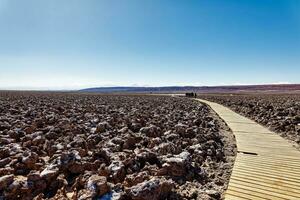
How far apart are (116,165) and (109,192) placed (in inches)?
45.9

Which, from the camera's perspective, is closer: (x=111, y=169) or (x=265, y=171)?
A: (x=111, y=169)

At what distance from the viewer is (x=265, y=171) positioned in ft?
18.0

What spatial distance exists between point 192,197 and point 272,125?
358 inches

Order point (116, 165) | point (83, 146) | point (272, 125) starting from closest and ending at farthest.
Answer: point (116, 165) → point (83, 146) → point (272, 125)

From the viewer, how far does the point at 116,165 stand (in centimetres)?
554

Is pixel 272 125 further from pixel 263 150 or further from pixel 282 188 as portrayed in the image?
pixel 282 188

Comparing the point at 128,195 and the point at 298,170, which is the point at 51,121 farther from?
the point at 298,170

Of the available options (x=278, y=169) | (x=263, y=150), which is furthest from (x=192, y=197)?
(x=263, y=150)

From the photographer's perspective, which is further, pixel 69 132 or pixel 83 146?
pixel 69 132

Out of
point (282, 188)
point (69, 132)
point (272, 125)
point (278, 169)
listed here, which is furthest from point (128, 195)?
point (272, 125)

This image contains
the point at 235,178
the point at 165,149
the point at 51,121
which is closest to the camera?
the point at 235,178

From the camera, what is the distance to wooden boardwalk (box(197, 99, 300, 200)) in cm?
→ 440

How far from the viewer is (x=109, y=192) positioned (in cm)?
438

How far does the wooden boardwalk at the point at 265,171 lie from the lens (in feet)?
14.4
